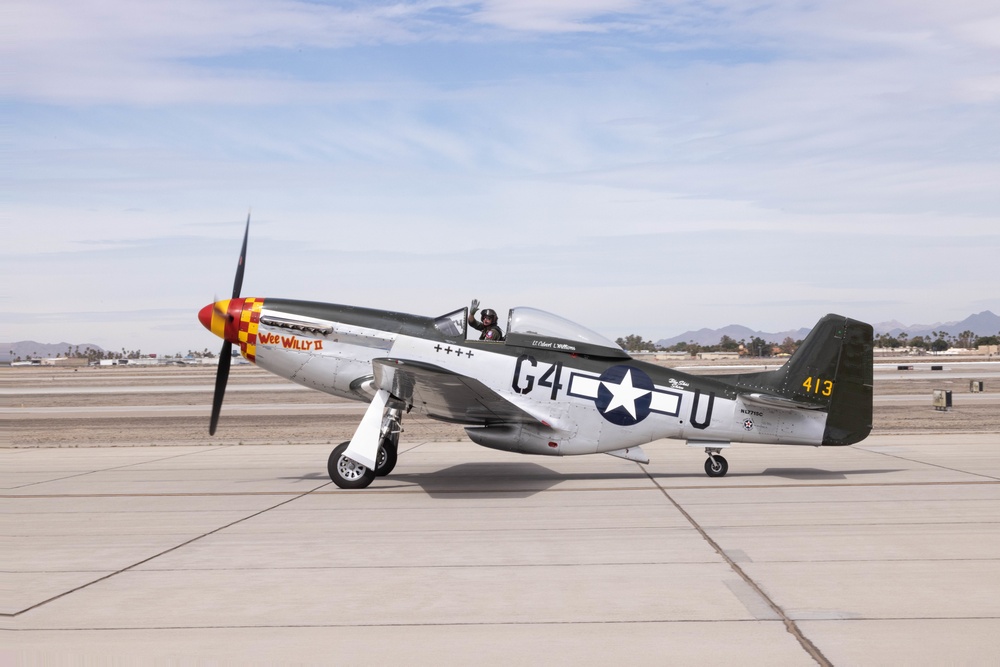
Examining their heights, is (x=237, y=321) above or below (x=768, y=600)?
above

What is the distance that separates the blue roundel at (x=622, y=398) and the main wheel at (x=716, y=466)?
4.93 ft

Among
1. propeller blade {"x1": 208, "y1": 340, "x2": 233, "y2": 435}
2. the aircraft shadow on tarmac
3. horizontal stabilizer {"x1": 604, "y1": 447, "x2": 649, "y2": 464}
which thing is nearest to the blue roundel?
horizontal stabilizer {"x1": 604, "y1": 447, "x2": 649, "y2": 464}

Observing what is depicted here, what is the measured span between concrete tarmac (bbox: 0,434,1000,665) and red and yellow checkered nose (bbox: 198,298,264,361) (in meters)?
2.08

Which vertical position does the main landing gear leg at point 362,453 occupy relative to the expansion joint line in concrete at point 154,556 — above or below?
above

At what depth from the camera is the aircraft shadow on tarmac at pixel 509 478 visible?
11.7 m

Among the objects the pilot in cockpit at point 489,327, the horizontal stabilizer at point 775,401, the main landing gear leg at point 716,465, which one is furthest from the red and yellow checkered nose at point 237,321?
the horizontal stabilizer at point 775,401

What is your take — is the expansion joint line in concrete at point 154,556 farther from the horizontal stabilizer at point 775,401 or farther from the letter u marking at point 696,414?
the horizontal stabilizer at point 775,401

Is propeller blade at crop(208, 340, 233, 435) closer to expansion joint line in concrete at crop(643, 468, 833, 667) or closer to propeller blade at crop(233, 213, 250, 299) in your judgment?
propeller blade at crop(233, 213, 250, 299)

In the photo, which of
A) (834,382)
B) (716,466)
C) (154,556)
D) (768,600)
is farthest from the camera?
(716,466)

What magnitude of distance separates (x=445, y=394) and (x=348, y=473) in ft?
5.72

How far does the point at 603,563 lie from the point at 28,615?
433 cm

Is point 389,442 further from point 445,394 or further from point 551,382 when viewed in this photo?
point 551,382

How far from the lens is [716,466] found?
502 inches

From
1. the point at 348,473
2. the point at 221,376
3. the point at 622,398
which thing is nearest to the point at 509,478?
the point at 622,398
